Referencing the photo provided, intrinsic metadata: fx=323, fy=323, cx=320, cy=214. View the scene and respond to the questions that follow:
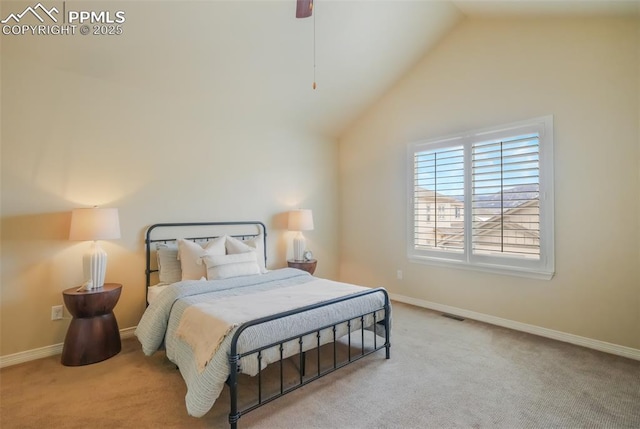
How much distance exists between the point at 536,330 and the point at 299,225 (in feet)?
9.97

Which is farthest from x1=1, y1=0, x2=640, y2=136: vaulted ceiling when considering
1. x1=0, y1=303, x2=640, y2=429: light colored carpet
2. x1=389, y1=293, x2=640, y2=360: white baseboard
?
x1=389, y1=293, x2=640, y2=360: white baseboard

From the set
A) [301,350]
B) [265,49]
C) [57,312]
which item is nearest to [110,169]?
[57,312]

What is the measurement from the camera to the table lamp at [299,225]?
15.1 ft

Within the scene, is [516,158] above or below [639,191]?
above

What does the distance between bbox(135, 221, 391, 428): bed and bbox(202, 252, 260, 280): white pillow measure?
0.03 ft

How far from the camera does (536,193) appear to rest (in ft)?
11.2

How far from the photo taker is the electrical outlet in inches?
120

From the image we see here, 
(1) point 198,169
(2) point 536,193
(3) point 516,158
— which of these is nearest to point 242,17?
(1) point 198,169

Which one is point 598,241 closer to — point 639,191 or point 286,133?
point 639,191

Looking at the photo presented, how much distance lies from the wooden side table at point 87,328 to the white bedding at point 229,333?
1.31ft

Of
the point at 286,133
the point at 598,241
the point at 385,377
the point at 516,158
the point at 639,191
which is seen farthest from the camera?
the point at 286,133

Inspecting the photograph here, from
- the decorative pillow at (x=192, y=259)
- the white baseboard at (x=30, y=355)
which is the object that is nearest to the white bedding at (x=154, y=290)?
the decorative pillow at (x=192, y=259)

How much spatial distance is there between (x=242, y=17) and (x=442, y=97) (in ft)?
8.58

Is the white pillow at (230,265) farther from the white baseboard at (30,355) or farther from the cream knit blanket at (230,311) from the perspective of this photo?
the white baseboard at (30,355)
